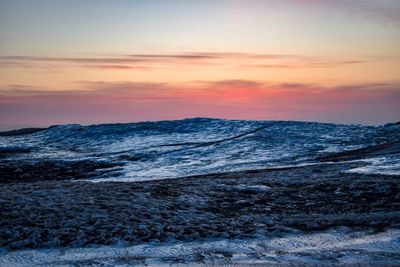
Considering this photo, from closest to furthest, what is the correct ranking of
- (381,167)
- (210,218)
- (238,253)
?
(238,253)
(210,218)
(381,167)

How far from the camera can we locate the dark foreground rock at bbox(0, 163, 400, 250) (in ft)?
33.9

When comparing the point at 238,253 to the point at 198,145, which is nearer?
the point at 238,253

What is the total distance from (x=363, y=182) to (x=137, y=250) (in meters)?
10.3

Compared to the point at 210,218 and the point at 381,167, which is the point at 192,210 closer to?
the point at 210,218

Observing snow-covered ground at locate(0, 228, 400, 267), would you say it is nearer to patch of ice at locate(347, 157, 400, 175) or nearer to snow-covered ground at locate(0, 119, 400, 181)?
patch of ice at locate(347, 157, 400, 175)

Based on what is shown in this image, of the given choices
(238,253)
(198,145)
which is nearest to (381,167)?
(238,253)

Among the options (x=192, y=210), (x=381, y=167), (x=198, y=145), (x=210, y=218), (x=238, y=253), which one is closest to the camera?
(x=238, y=253)

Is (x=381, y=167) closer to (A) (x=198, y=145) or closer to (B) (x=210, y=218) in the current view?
(B) (x=210, y=218)

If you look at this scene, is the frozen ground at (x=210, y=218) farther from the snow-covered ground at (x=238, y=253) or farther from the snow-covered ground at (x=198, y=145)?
the snow-covered ground at (x=198, y=145)

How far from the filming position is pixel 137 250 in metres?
9.34

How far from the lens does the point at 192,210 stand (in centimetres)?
1299

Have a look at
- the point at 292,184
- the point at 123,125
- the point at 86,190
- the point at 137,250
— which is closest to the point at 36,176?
the point at 86,190

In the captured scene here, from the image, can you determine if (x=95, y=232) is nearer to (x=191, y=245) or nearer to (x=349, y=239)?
(x=191, y=245)

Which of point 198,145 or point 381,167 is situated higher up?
point 381,167
